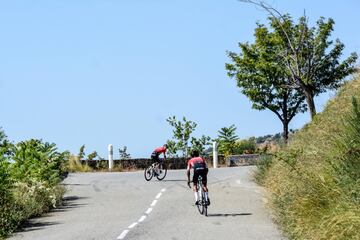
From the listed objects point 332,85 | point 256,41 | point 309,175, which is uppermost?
point 256,41

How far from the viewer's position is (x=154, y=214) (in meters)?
18.2

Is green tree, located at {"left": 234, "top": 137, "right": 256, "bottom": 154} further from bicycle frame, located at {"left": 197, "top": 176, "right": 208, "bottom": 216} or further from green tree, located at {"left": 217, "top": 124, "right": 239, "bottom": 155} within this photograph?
bicycle frame, located at {"left": 197, "top": 176, "right": 208, "bottom": 216}

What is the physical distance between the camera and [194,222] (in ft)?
53.7

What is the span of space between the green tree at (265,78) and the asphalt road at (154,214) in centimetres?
1638

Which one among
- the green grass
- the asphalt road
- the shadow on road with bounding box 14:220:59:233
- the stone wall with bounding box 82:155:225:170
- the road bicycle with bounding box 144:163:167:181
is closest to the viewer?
the green grass

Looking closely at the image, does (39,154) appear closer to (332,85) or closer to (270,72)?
(270,72)

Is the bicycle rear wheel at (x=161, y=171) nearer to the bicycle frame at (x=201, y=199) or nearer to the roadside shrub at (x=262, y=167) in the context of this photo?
the roadside shrub at (x=262, y=167)

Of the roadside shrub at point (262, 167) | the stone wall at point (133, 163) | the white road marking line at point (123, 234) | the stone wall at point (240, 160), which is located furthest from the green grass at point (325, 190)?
the stone wall at point (240, 160)

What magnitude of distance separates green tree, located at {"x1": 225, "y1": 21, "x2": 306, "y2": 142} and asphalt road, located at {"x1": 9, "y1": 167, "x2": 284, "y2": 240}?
1638 cm

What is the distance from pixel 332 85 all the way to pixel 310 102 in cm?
1871

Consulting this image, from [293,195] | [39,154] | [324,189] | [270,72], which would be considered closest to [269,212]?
[293,195]

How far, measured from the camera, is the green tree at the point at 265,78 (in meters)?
45.8

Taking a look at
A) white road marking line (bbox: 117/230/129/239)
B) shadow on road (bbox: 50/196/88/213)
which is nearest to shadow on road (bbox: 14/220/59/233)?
shadow on road (bbox: 50/196/88/213)

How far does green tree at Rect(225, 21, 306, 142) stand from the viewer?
45.8m
